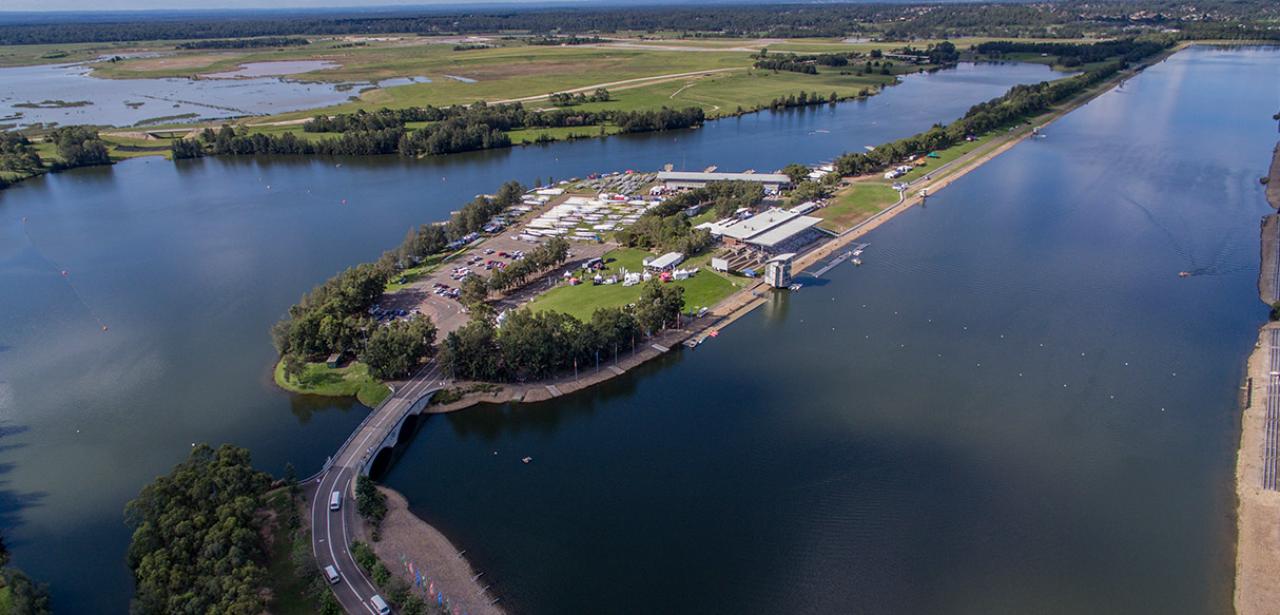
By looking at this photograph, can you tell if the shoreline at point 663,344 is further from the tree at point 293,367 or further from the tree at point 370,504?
the tree at point 293,367

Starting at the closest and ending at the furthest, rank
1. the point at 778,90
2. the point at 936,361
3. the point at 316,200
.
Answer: the point at 936,361, the point at 316,200, the point at 778,90

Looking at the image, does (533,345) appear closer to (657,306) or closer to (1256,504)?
(657,306)

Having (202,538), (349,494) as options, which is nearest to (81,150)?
(349,494)

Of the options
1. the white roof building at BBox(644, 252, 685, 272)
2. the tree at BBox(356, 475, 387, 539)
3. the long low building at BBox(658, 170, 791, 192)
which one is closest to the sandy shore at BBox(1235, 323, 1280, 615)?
the tree at BBox(356, 475, 387, 539)

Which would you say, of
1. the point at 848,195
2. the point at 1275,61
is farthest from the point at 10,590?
the point at 1275,61

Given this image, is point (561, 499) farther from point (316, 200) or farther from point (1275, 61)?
point (1275, 61)

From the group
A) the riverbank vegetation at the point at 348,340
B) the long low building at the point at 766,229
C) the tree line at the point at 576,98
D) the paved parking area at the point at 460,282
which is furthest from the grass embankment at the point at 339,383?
the tree line at the point at 576,98
